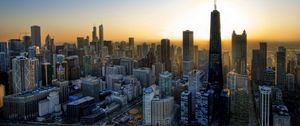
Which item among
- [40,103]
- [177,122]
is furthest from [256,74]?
[40,103]

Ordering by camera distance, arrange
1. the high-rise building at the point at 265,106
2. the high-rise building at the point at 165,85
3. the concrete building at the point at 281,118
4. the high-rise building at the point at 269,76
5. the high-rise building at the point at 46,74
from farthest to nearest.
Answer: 1. the high-rise building at the point at 46,74
2. the high-rise building at the point at 165,85
3. the high-rise building at the point at 269,76
4. the high-rise building at the point at 265,106
5. the concrete building at the point at 281,118

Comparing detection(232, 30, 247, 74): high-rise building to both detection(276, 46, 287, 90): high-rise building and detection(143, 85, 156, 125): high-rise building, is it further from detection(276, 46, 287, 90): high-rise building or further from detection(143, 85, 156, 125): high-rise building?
detection(143, 85, 156, 125): high-rise building

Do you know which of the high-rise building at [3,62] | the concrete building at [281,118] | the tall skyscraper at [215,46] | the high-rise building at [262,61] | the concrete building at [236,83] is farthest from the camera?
the high-rise building at [3,62]

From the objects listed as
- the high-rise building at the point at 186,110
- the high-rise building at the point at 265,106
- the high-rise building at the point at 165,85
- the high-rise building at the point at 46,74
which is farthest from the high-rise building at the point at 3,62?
the high-rise building at the point at 265,106

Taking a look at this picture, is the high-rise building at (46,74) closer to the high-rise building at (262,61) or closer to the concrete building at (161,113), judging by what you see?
the concrete building at (161,113)

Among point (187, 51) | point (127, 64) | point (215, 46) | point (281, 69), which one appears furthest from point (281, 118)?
point (127, 64)

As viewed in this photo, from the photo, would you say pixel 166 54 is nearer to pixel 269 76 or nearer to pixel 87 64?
pixel 87 64

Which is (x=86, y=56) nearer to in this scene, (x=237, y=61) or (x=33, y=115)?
(x=33, y=115)
